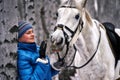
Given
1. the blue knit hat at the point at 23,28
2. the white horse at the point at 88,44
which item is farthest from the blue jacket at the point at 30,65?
the white horse at the point at 88,44

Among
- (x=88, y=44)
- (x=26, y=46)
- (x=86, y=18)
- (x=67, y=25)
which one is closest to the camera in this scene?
(x=26, y=46)

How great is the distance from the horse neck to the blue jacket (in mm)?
1454

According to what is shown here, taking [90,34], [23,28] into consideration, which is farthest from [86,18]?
[23,28]

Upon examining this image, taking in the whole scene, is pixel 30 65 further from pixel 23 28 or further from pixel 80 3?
pixel 80 3

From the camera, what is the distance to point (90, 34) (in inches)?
331

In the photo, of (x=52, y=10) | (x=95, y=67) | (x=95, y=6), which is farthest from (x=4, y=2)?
(x=95, y=6)

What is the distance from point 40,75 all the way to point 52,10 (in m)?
5.85

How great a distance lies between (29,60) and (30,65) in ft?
0.23

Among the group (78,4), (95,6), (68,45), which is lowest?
(95,6)

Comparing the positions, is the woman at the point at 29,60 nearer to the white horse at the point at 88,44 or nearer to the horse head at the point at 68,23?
the horse head at the point at 68,23

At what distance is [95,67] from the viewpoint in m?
8.50

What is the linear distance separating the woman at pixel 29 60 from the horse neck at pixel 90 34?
133cm

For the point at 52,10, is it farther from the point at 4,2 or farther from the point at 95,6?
the point at 95,6

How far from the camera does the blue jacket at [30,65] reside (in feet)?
22.1
